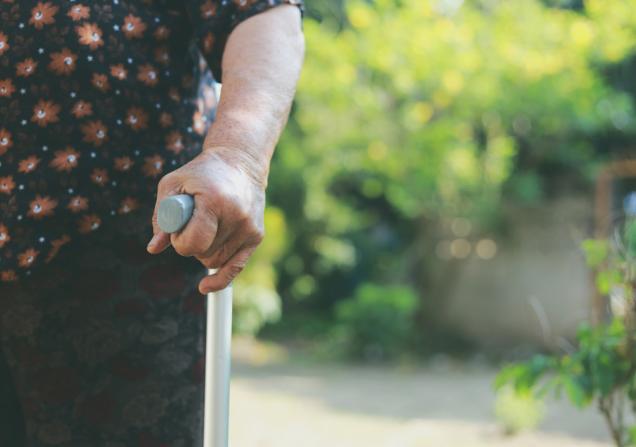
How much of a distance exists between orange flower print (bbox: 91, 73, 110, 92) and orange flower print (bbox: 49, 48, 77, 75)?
4 centimetres

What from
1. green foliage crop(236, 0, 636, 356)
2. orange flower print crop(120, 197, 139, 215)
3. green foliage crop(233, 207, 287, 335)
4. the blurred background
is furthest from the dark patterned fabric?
green foliage crop(233, 207, 287, 335)

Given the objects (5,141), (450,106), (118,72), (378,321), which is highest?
(450,106)

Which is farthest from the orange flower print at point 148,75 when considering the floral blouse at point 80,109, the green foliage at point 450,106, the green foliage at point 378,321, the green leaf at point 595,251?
the green foliage at point 378,321

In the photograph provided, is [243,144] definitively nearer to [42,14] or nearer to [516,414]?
[42,14]

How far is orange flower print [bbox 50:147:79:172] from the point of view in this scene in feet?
3.84

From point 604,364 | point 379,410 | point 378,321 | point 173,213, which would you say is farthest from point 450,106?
point 173,213

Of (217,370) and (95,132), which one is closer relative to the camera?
(217,370)

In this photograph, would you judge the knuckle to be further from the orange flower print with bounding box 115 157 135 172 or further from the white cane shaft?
the orange flower print with bounding box 115 157 135 172

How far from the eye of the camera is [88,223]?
1.19 m

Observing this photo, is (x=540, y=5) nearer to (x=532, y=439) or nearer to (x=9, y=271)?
(x=532, y=439)

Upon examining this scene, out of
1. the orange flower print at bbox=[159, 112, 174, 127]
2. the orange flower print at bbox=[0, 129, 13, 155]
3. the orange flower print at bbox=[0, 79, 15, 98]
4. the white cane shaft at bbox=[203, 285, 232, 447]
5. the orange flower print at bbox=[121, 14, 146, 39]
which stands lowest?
the white cane shaft at bbox=[203, 285, 232, 447]

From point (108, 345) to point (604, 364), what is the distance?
1600 mm

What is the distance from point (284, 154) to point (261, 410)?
4.06m

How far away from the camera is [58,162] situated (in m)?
1.17
